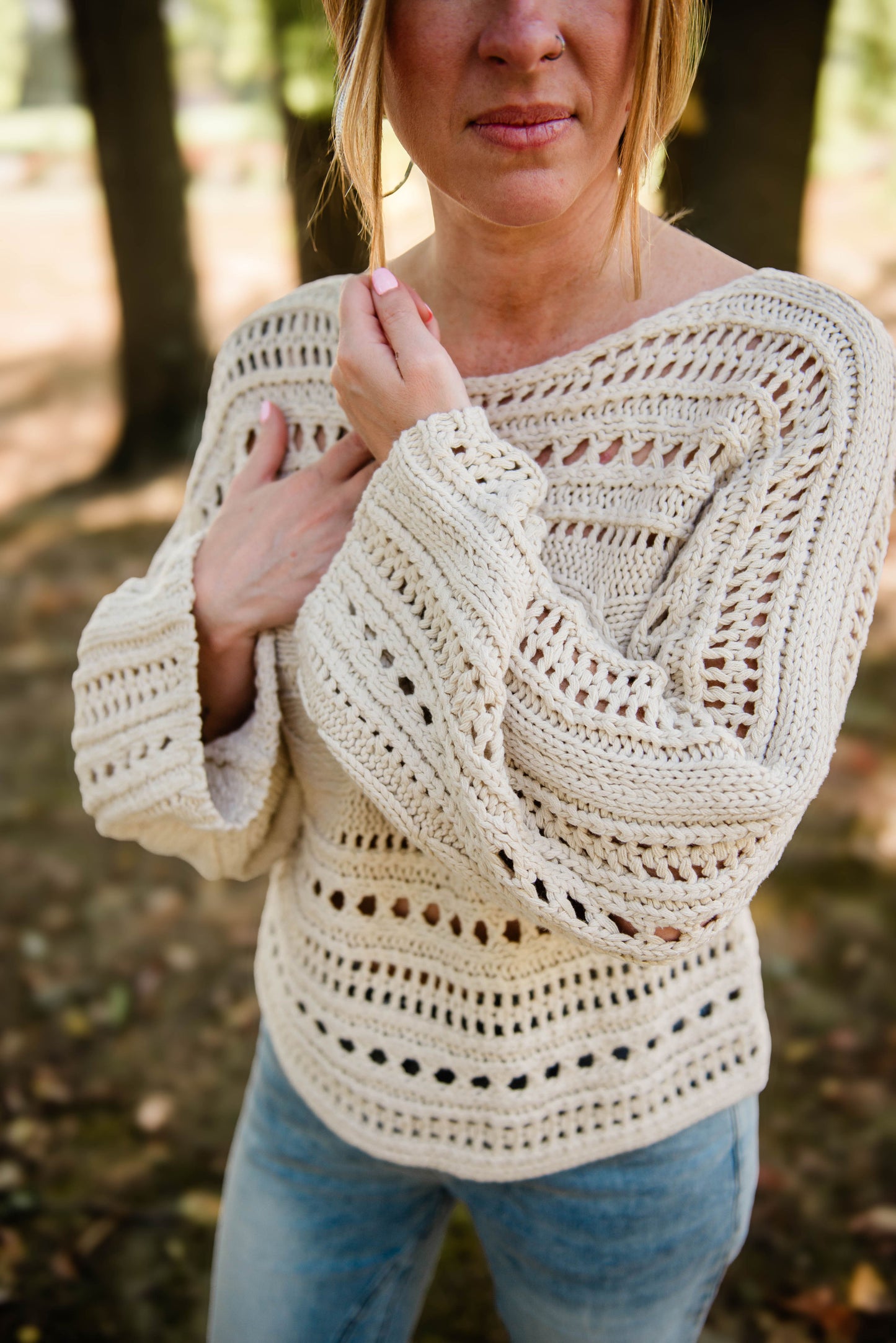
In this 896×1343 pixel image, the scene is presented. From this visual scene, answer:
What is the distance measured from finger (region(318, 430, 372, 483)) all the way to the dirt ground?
2.28 meters

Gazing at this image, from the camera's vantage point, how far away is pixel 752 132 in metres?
3.53

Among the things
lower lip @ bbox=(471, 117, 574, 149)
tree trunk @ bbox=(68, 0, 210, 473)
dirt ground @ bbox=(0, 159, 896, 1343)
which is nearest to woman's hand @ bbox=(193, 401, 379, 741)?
lower lip @ bbox=(471, 117, 574, 149)

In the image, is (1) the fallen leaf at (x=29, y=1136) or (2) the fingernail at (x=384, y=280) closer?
(2) the fingernail at (x=384, y=280)

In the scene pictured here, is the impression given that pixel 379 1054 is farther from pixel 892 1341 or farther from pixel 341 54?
pixel 892 1341

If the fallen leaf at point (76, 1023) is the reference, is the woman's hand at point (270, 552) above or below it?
above

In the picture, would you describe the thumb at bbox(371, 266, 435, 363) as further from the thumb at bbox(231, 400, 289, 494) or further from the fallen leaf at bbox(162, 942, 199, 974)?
the fallen leaf at bbox(162, 942, 199, 974)

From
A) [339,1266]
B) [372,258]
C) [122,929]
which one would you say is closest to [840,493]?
[372,258]

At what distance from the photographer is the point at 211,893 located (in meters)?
4.24

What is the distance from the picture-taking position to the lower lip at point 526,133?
52.4 inches

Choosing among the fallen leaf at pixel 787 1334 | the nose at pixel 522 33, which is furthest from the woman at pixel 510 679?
the fallen leaf at pixel 787 1334

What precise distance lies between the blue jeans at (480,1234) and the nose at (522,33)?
56.9 inches

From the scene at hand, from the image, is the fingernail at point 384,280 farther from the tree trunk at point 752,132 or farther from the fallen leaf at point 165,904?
the fallen leaf at point 165,904

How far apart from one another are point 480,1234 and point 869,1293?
5.22 feet

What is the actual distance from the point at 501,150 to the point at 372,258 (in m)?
0.28
